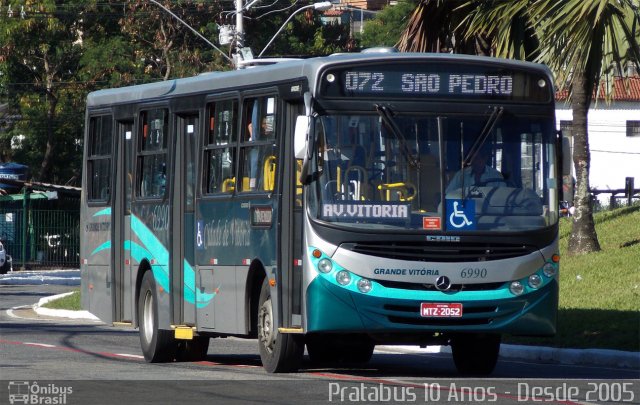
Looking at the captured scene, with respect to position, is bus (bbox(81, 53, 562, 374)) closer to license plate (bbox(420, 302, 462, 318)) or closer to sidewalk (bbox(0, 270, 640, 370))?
license plate (bbox(420, 302, 462, 318))

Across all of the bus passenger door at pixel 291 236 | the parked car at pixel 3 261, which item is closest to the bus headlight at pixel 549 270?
the bus passenger door at pixel 291 236

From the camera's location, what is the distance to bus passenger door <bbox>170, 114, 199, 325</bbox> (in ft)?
50.1

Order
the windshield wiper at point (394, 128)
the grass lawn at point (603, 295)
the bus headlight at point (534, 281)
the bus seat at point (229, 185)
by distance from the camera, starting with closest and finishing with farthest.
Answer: the windshield wiper at point (394, 128)
the bus headlight at point (534, 281)
the bus seat at point (229, 185)
the grass lawn at point (603, 295)

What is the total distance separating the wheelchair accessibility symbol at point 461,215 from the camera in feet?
41.7

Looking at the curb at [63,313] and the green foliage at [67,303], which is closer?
the curb at [63,313]

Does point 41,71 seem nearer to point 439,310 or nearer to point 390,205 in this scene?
point 390,205

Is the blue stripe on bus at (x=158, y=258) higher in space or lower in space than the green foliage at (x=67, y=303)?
higher

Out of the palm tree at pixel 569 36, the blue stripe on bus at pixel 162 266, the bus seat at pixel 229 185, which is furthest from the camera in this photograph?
the palm tree at pixel 569 36

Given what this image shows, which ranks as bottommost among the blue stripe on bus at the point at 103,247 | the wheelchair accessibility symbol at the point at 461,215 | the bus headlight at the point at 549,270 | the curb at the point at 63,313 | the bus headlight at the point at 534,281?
the curb at the point at 63,313

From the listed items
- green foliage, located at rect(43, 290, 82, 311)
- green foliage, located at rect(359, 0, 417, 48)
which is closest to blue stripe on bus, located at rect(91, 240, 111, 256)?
green foliage, located at rect(43, 290, 82, 311)

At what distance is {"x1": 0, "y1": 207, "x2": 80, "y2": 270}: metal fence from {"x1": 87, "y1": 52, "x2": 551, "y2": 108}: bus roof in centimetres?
3220

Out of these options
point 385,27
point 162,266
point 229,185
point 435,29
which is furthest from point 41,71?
point 229,185

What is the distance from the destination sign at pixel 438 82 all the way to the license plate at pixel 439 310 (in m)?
1.95

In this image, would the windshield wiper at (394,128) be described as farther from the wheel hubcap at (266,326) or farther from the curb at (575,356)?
the curb at (575,356)
